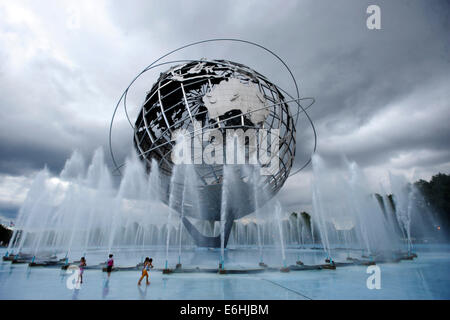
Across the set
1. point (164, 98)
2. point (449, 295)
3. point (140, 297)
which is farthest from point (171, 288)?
point (164, 98)

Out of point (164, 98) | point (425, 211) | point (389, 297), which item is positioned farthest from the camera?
point (425, 211)

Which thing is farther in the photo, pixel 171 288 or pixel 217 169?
pixel 217 169

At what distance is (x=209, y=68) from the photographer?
14172 millimetres

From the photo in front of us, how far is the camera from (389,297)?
4.62 metres

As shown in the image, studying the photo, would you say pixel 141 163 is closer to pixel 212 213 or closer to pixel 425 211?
pixel 212 213

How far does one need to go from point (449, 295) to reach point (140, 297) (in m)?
6.71

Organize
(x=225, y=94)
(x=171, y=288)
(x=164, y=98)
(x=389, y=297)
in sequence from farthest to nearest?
(x=164, y=98) → (x=225, y=94) → (x=171, y=288) → (x=389, y=297)

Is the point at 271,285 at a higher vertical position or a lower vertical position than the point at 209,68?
lower

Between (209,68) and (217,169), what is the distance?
661 centimetres

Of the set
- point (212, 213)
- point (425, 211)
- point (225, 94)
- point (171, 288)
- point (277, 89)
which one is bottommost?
point (171, 288)
